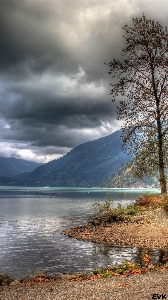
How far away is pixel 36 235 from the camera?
37.7 m

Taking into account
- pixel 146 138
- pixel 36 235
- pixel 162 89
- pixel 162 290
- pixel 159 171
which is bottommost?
pixel 36 235

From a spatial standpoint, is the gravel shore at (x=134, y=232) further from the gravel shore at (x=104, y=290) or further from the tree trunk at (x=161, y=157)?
the gravel shore at (x=104, y=290)

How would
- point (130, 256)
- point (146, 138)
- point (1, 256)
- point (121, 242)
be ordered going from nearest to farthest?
point (130, 256)
point (1, 256)
point (121, 242)
point (146, 138)

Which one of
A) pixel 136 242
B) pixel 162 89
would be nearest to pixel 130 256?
pixel 136 242

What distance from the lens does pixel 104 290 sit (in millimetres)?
11789

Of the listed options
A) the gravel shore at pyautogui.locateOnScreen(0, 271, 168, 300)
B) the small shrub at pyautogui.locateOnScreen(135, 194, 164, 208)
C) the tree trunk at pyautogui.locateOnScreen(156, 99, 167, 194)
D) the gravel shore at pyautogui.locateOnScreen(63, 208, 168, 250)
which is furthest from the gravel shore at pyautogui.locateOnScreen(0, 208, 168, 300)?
the tree trunk at pyautogui.locateOnScreen(156, 99, 167, 194)

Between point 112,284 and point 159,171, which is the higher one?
point 159,171

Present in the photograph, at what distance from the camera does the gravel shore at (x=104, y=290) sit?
1085cm

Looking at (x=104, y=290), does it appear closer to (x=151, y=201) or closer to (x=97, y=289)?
(x=97, y=289)

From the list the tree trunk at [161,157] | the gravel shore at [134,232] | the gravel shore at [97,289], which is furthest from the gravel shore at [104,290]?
the tree trunk at [161,157]

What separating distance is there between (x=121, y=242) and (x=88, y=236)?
16.5 feet

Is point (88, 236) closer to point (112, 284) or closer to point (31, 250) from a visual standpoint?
point (31, 250)

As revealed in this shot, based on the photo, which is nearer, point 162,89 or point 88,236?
point 88,236

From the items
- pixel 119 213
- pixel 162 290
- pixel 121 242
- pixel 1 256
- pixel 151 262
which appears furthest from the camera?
pixel 119 213
